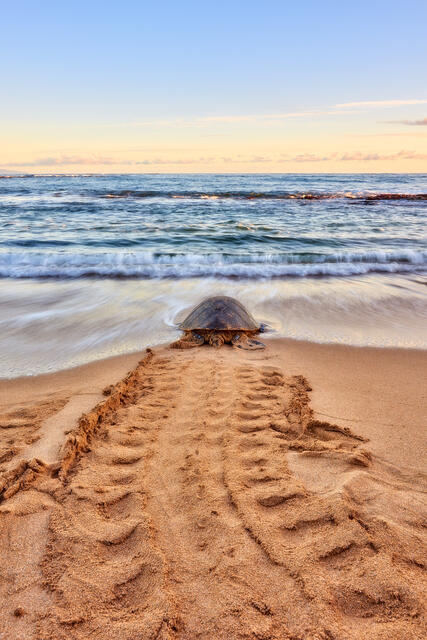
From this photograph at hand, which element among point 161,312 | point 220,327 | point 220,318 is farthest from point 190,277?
point 220,327

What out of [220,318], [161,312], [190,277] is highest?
[220,318]

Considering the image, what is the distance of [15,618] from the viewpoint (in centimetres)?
148

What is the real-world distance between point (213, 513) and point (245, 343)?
3.00m

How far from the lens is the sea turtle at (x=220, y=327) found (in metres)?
4.86

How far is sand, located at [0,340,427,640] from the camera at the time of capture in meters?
1.48

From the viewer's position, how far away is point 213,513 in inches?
77.5

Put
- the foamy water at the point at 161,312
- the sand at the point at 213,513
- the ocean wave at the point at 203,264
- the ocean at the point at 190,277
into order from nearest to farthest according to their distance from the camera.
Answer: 1. the sand at the point at 213,513
2. the foamy water at the point at 161,312
3. the ocean at the point at 190,277
4. the ocean wave at the point at 203,264

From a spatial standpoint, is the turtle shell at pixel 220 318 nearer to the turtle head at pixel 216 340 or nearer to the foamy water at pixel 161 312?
the turtle head at pixel 216 340

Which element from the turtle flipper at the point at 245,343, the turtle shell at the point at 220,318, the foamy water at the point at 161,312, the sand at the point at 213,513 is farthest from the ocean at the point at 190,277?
the sand at the point at 213,513

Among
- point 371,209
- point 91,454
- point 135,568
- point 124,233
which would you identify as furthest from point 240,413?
point 371,209

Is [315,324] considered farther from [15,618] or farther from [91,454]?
[15,618]

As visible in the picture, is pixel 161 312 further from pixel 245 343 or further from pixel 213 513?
pixel 213 513

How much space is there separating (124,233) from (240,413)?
39.8 feet

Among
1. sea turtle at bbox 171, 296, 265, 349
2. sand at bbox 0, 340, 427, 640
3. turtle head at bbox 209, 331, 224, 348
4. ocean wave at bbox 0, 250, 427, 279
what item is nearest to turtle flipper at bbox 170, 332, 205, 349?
sea turtle at bbox 171, 296, 265, 349
